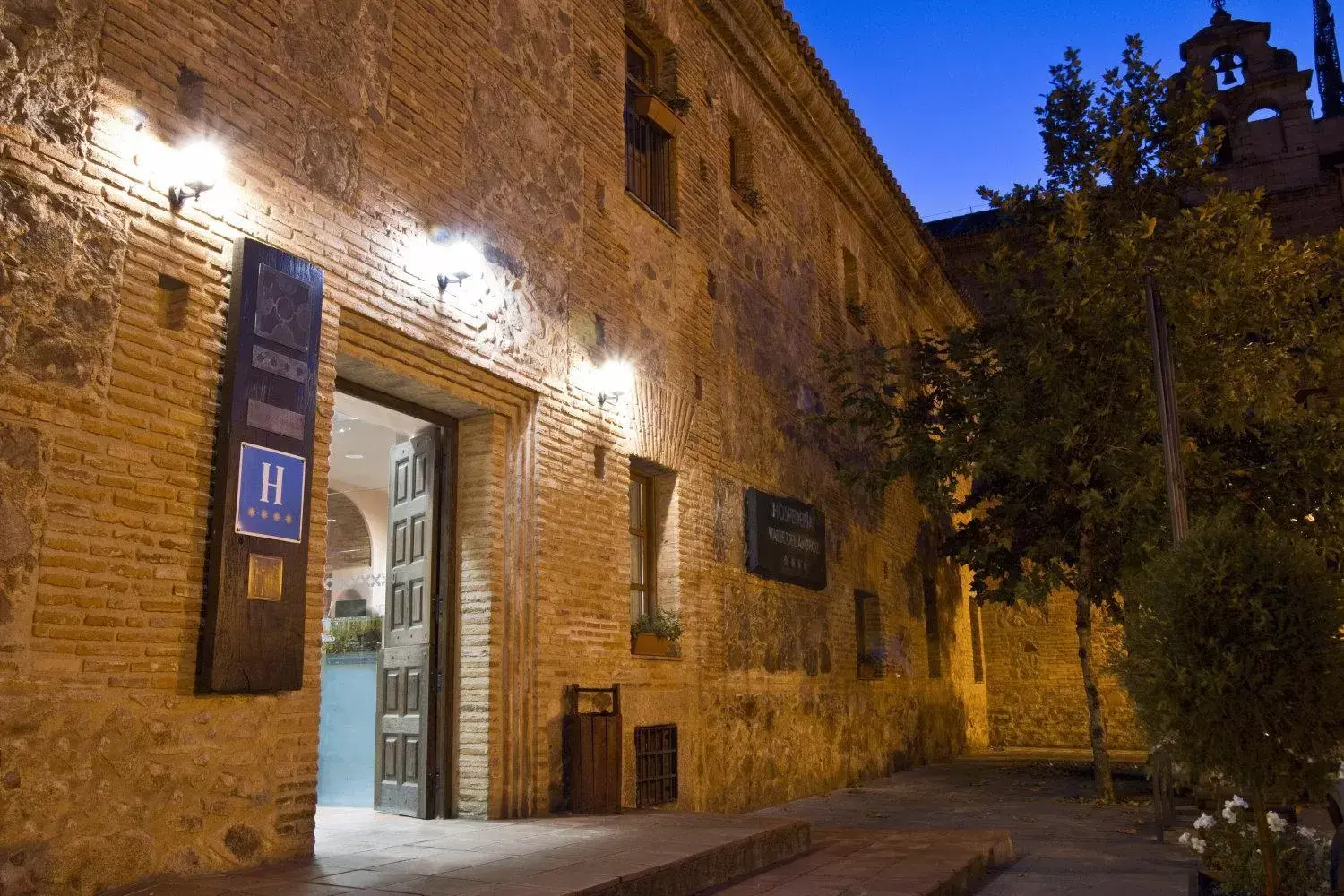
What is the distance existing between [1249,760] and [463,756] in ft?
15.0

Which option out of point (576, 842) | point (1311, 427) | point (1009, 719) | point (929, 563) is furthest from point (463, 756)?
point (1009, 719)

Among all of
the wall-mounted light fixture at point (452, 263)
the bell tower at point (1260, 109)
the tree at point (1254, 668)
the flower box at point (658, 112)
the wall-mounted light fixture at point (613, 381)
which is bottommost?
the tree at point (1254, 668)

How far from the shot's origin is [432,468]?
7422 millimetres

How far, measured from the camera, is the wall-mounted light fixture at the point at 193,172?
5055mm

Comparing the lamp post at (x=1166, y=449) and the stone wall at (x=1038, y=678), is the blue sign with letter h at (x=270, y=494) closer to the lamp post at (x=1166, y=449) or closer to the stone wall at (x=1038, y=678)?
the lamp post at (x=1166, y=449)

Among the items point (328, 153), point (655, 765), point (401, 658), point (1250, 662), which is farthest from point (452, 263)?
point (1250, 662)

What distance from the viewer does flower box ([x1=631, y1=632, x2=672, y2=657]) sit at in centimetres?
855

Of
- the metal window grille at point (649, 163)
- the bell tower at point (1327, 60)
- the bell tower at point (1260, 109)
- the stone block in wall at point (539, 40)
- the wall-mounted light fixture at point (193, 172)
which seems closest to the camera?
the wall-mounted light fixture at point (193, 172)

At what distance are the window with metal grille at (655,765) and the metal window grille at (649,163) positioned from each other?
4492 millimetres

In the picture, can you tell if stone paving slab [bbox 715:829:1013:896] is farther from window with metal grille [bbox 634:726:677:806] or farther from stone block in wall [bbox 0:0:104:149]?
stone block in wall [bbox 0:0:104:149]

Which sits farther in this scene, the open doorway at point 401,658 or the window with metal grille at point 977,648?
the window with metal grille at point 977,648

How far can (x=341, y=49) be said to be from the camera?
6215mm

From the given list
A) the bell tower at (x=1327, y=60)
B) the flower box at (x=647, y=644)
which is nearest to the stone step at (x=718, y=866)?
the flower box at (x=647, y=644)

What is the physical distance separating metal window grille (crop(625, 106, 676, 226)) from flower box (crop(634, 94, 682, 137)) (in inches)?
2.7
